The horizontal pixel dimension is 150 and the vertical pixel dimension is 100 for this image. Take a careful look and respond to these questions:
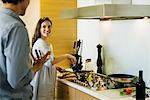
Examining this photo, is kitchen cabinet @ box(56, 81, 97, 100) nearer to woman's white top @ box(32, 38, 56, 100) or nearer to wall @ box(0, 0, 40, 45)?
woman's white top @ box(32, 38, 56, 100)

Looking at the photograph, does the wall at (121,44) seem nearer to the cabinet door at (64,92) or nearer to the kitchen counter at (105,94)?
the kitchen counter at (105,94)

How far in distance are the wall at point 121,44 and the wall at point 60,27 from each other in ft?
0.99

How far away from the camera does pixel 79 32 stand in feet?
11.7

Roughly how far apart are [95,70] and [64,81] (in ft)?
2.01

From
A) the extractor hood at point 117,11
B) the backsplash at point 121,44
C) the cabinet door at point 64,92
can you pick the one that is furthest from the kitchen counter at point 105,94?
the extractor hood at point 117,11

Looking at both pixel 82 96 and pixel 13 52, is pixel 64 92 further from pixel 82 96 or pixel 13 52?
pixel 13 52

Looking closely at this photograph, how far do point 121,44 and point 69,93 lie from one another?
0.73m

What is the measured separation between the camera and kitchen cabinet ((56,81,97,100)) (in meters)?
2.26

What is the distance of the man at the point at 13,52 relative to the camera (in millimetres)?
1418

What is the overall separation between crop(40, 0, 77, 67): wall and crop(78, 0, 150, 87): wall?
303 mm

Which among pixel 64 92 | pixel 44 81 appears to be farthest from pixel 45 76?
pixel 64 92

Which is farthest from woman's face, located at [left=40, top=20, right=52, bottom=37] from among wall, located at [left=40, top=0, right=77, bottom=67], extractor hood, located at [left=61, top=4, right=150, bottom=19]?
extractor hood, located at [left=61, top=4, right=150, bottom=19]

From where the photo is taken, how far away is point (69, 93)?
258 centimetres

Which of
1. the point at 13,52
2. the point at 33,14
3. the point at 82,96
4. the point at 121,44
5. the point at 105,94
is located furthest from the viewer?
the point at 33,14
